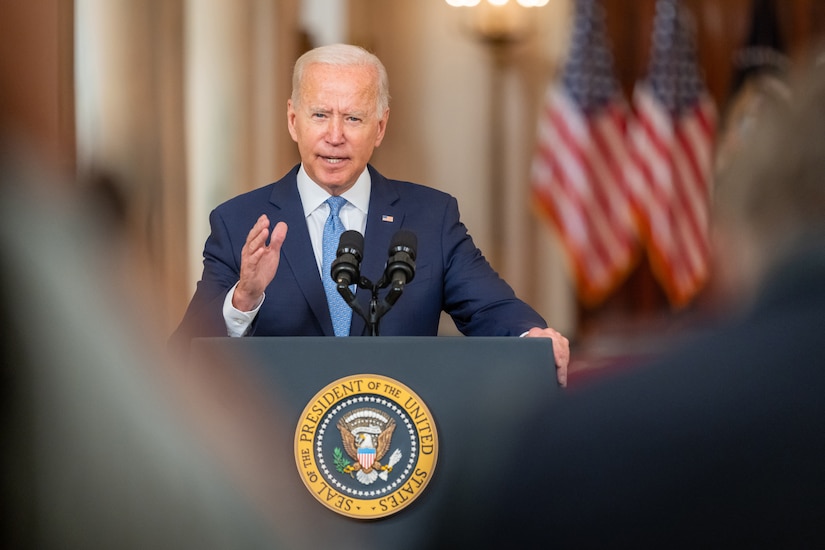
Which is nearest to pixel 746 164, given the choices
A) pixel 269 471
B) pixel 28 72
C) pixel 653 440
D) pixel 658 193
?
pixel 653 440

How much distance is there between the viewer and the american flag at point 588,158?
642 cm

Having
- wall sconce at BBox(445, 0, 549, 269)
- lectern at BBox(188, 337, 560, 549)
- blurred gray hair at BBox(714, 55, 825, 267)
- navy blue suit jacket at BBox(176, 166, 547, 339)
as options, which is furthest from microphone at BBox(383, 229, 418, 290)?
wall sconce at BBox(445, 0, 549, 269)

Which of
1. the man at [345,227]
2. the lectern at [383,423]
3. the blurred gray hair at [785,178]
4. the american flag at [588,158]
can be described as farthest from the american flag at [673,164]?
the blurred gray hair at [785,178]

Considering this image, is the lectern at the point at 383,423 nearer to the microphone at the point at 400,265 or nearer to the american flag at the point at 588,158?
the microphone at the point at 400,265

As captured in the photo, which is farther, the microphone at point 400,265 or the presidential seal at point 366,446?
the microphone at point 400,265

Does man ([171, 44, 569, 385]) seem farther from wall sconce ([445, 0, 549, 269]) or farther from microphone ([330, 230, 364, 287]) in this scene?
wall sconce ([445, 0, 549, 269])

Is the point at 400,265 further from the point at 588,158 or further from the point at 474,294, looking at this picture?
the point at 588,158

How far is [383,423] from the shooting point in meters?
1.54

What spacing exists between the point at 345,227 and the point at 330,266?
0.66 feet

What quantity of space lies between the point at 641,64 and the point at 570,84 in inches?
19.3

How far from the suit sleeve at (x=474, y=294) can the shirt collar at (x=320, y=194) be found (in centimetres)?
18

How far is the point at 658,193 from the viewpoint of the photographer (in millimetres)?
6379

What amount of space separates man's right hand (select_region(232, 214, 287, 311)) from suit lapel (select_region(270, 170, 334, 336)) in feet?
0.67

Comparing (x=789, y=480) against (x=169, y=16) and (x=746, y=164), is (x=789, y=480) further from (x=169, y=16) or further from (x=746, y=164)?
(x=169, y=16)
